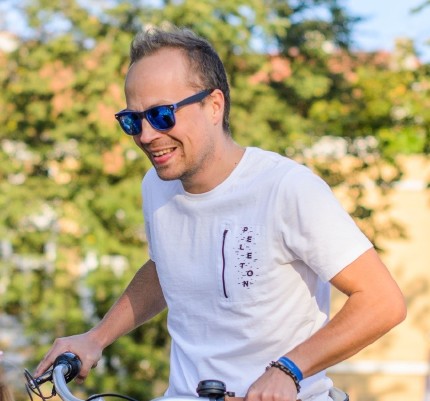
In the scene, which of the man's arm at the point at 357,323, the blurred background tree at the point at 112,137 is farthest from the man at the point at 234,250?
the blurred background tree at the point at 112,137

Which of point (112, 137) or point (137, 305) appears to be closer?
point (137, 305)

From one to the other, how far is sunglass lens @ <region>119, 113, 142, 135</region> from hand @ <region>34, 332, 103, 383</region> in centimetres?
68

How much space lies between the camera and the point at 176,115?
2.66 meters

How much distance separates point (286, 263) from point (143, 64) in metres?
0.67

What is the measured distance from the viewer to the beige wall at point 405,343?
12516 mm

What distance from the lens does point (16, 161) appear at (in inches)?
384

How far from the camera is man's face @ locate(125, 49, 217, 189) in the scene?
267 centimetres

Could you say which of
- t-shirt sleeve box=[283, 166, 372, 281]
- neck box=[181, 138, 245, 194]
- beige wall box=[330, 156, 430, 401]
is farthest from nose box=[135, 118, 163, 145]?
beige wall box=[330, 156, 430, 401]

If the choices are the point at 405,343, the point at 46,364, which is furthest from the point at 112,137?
the point at 46,364

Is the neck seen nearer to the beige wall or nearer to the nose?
the nose

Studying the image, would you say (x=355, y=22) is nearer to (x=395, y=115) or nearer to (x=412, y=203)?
(x=395, y=115)

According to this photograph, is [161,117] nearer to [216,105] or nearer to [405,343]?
[216,105]

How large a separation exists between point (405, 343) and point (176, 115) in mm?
10791

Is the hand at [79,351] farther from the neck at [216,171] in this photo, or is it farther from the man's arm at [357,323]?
the man's arm at [357,323]
